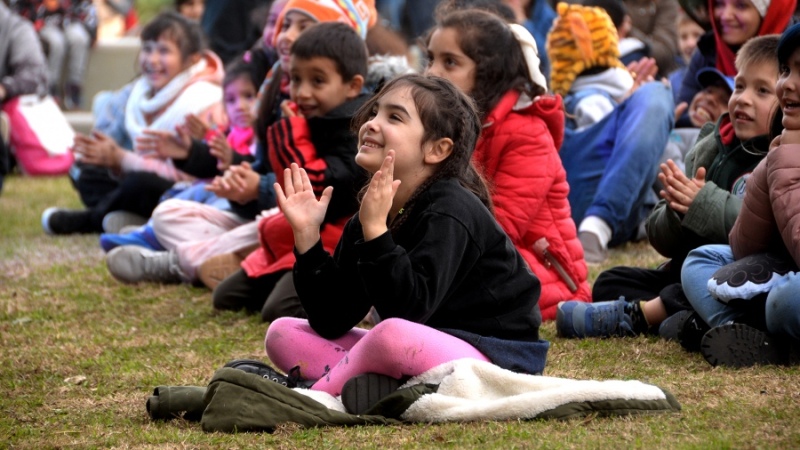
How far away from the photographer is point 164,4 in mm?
23141

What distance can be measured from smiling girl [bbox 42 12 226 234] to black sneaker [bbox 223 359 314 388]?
3.42 meters

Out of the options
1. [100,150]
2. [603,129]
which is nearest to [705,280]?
[603,129]

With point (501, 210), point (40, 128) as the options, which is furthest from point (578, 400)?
point (40, 128)

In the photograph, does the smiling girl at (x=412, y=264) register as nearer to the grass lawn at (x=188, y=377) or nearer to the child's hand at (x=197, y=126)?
the grass lawn at (x=188, y=377)

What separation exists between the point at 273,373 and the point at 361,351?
51 centimetres

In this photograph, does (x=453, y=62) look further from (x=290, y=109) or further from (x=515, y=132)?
(x=290, y=109)

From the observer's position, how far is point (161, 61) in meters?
7.29

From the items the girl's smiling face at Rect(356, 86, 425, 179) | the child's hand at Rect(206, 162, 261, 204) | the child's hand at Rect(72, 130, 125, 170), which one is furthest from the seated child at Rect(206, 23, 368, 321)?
the child's hand at Rect(72, 130, 125, 170)

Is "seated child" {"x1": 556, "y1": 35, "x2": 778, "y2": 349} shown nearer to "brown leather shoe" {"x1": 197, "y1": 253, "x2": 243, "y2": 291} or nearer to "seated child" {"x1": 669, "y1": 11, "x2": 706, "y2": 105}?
"brown leather shoe" {"x1": 197, "y1": 253, "x2": 243, "y2": 291}

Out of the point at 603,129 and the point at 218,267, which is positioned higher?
the point at 603,129

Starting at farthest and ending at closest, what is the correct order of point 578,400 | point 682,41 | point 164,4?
point 164,4 < point 682,41 < point 578,400

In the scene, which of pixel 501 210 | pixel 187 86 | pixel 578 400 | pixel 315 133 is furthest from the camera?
pixel 187 86

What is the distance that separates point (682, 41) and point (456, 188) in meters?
4.81

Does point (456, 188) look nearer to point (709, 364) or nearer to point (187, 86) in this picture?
point (709, 364)
